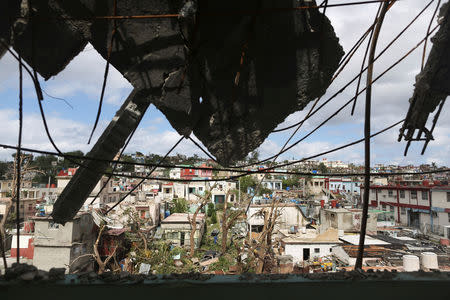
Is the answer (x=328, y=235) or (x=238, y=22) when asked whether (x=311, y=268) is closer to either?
(x=328, y=235)

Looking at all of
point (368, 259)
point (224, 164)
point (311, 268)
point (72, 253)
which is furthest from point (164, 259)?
point (224, 164)

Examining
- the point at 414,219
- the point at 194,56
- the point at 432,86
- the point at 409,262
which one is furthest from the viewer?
the point at 414,219

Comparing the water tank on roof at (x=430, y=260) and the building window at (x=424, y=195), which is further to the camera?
the building window at (x=424, y=195)

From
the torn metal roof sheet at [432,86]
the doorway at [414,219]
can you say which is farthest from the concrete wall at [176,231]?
the doorway at [414,219]

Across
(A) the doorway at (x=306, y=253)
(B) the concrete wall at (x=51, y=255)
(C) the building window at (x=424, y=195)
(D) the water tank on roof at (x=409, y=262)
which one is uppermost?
(C) the building window at (x=424, y=195)

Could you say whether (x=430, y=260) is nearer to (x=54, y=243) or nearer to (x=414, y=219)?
(x=54, y=243)

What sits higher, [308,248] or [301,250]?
[308,248]

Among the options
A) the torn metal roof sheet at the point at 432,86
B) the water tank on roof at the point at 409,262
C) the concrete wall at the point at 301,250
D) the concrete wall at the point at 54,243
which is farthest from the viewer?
the concrete wall at the point at 301,250

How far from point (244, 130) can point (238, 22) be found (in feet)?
2.83

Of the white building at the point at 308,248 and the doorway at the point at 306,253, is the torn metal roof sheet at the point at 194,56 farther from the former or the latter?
the doorway at the point at 306,253

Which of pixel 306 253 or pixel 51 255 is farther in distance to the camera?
pixel 306 253

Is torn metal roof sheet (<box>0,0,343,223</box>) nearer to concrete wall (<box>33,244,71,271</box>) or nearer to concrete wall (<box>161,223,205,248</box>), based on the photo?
concrete wall (<box>33,244,71,271</box>)

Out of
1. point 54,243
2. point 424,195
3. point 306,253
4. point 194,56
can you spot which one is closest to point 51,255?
point 54,243

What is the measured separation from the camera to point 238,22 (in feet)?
6.70
